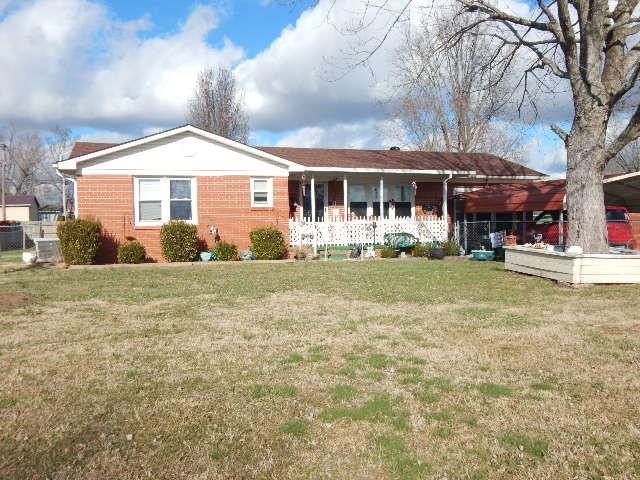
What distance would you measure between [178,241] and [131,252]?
1445 millimetres

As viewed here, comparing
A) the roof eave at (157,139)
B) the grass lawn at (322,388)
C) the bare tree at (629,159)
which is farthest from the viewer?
the bare tree at (629,159)

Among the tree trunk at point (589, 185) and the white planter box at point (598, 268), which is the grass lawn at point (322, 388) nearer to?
the white planter box at point (598, 268)

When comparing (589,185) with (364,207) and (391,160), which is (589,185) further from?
(364,207)

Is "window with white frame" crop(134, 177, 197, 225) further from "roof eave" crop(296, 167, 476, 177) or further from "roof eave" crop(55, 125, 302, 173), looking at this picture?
"roof eave" crop(296, 167, 476, 177)

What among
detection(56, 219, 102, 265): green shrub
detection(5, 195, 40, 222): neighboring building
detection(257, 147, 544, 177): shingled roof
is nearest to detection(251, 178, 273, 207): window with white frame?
detection(257, 147, 544, 177): shingled roof

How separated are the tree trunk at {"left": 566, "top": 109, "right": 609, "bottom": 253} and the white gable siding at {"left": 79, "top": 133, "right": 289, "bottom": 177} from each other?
9.36 meters

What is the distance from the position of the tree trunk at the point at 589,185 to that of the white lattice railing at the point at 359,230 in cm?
814

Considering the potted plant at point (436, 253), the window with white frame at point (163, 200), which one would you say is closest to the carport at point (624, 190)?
the potted plant at point (436, 253)

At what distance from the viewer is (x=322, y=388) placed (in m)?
4.61

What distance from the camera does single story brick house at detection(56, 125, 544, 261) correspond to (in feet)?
55.0

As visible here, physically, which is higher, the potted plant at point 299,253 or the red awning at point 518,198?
the red awning at point 518,198

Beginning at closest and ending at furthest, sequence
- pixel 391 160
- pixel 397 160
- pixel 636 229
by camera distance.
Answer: pixel 636 229, pixel 391 160, pixel 397 160

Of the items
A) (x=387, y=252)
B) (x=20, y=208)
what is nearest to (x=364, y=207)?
(x=387, y=252)

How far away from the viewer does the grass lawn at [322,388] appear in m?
3.35
